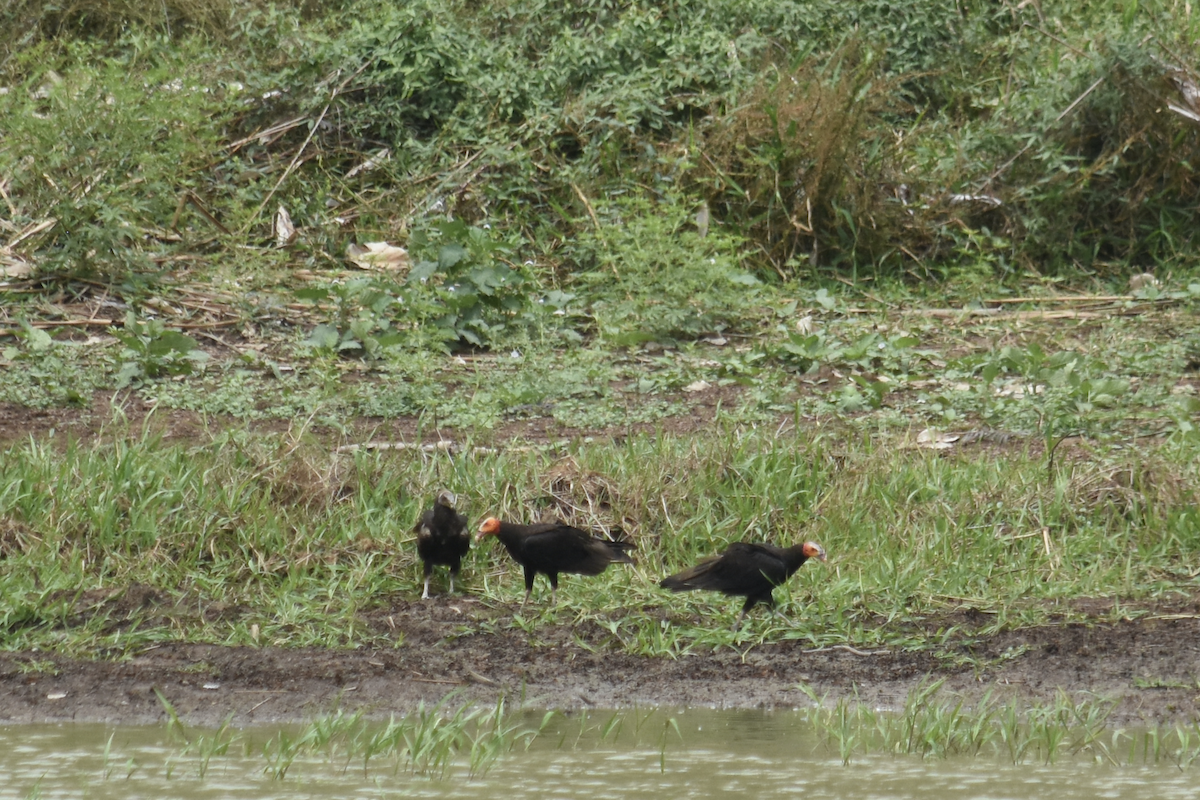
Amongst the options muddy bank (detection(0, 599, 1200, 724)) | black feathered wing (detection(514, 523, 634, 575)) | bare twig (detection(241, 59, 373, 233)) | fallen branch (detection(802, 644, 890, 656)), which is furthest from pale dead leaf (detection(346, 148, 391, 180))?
fallen branch (detection(802, 644, 890, 656))

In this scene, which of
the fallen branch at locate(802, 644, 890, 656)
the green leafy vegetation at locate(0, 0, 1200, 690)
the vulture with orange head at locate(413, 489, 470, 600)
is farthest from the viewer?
the green leafy vegetation at locate(0, 0, 1200, 690)

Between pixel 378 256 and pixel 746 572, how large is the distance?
544 centimetres

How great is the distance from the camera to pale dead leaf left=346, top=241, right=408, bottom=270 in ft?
33.9

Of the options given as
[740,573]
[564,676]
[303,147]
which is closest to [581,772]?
[564,676]

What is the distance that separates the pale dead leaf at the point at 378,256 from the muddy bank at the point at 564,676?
16.3 ft

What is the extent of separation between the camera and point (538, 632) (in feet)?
19.2

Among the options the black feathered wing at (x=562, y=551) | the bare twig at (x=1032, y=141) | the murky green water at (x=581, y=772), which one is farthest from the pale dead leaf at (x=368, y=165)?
the murky green water at (x=581, y=772)

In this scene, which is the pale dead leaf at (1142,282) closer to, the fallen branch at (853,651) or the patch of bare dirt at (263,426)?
the patch of bare dirt at (263,426)

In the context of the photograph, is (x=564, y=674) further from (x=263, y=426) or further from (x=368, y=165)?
(x=368, y=165)

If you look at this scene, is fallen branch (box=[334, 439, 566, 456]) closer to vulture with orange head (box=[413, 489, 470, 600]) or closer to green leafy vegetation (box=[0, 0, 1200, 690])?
green leafy vegetation (box=[0, 0, 1200, 690])

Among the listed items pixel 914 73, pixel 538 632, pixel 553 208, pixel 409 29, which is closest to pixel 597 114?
pixel 553 208

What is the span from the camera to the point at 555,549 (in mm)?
5879

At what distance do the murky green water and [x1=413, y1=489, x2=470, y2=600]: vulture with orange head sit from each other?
1339mm

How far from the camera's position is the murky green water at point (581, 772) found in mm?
4215
